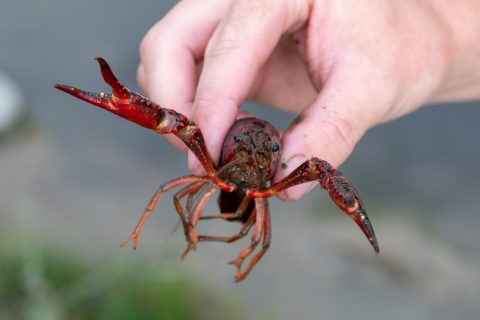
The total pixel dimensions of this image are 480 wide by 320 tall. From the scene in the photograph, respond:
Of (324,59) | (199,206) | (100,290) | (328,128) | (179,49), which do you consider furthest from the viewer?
(100,290)

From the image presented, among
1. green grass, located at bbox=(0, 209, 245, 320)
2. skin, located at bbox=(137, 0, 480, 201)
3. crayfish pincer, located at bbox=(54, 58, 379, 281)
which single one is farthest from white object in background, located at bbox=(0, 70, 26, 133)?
crayfish pincer, located at bbox=(54, 58, 379, 281)

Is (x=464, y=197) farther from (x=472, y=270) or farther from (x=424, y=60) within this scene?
(x=424, y=60)

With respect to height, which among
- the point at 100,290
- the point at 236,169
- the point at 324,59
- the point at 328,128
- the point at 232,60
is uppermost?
the point at 232,60

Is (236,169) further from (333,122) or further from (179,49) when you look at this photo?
(179,49)

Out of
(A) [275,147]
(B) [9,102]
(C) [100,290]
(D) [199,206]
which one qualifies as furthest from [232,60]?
(B) [9,102]

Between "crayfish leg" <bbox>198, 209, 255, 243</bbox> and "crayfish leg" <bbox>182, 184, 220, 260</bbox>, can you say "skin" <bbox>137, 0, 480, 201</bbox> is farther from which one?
"crayfish leg" <bbox>198, 209, 255, 243</bbox>

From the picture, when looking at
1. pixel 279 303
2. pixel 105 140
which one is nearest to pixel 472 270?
pixel 279 303

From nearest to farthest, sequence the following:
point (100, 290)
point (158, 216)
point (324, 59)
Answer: point (324, 59)
point (100, 290)
point (158, 216)
